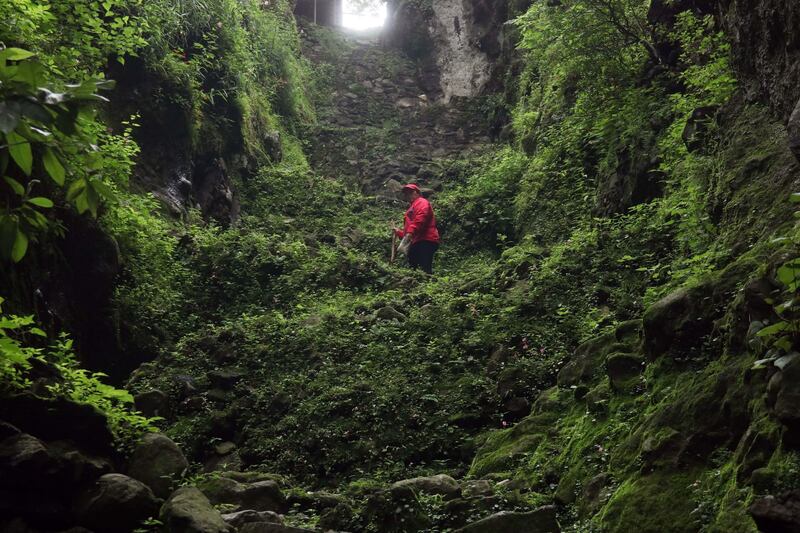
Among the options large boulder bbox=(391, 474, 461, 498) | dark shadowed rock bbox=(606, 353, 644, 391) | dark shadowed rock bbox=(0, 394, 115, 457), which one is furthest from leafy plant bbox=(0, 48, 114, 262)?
dark shadowed rock bbox=(606, 353, 644, 391)

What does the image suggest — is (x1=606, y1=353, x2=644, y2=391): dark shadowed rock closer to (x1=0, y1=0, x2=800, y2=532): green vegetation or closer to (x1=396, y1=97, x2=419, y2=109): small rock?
(x1=0, y1=0, x2=800, y2=532): green vegetation

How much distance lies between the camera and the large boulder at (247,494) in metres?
5.66

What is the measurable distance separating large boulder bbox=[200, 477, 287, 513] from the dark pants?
8150 mm

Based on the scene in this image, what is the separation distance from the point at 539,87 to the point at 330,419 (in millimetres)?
10942

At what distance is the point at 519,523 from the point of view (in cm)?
445

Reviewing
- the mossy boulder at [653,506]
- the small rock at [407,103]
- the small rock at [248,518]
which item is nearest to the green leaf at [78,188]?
the small rock at [248,518]

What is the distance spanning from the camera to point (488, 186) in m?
15.6

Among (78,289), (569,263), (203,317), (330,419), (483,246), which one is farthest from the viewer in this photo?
(483,246)

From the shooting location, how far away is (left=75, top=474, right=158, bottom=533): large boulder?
490 cm

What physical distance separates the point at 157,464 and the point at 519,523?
2947 millimetres

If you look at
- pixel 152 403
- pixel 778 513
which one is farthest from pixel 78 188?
pixel 152 403

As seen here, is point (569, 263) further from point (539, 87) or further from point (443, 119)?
point (443, 119)

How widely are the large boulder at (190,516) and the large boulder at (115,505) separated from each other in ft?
0.66

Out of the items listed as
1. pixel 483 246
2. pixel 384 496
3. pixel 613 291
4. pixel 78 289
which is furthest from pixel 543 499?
pixel 483 246
